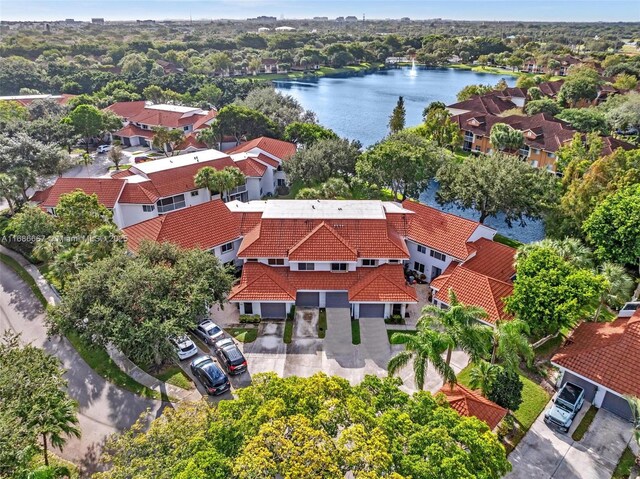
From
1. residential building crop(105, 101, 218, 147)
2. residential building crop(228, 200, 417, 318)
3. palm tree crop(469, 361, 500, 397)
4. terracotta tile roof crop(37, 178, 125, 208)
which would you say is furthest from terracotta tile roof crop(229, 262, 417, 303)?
residential building crop(105, 101, 218, 147)

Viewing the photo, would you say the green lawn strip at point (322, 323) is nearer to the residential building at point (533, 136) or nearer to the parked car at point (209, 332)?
the parked car at point (209, 332)

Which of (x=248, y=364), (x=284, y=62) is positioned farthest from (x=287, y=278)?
(x=284, y=62)

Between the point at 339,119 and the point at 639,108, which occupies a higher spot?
the point at 639,108

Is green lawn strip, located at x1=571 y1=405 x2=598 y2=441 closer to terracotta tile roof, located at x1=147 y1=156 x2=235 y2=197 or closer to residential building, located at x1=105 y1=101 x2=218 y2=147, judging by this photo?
terracotta tile roof, located at x1=147 y1=156 x2=235 y2=197

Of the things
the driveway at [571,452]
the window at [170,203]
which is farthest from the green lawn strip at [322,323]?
the window at [170,203]

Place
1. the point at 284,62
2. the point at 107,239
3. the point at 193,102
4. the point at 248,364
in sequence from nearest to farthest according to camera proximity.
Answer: the point at 248,364 → the point at 107,239 → the point at 193,102 → the point at 284,62

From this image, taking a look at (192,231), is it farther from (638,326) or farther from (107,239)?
(638,326)
